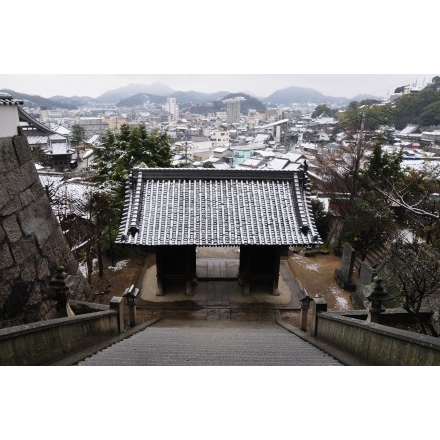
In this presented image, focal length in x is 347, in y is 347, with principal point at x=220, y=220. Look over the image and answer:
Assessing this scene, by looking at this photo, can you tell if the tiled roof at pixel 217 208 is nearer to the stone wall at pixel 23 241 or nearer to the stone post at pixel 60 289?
the stone wall at pixel 23 241

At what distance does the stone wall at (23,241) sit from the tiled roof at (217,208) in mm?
2195

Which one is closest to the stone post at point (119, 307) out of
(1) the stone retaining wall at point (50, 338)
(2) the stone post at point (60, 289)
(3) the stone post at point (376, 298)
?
(1) the stone retaining wall at point (50, 338)

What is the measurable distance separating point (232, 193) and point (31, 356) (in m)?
8.27

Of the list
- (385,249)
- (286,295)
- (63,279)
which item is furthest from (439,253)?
(63,279)

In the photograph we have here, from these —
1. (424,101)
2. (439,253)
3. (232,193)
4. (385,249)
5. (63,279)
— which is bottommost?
(385,249)

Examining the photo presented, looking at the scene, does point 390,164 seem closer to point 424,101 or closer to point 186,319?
point 186,319

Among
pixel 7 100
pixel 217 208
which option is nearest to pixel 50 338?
pixel 7 100

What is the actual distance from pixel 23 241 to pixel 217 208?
5889mm

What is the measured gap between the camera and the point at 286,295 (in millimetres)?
12969

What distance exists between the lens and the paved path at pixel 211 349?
626 centimetres

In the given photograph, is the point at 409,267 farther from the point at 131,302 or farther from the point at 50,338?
the point at 50,338

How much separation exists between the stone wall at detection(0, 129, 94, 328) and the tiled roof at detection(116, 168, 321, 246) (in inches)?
86.4

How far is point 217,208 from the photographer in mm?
11930

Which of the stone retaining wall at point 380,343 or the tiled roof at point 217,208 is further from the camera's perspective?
the tiled roof at point 217,208
